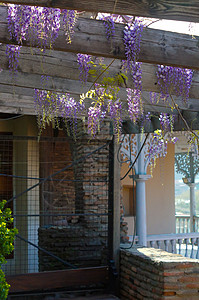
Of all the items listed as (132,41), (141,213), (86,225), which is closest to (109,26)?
(132,41)

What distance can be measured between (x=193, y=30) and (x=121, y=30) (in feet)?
1.57

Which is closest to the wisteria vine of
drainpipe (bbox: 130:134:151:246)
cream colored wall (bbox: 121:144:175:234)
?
drainpipe (bbox: 130:134:151:246)

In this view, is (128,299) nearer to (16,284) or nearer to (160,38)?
(16,284)

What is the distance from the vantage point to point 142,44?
2.39 m

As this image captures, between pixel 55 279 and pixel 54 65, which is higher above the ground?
pixel 54 65

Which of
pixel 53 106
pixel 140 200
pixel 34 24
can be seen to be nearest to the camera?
pixel 34 24

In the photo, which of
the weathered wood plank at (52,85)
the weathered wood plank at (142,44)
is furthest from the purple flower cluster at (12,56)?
the weathered wood plank at (142,44)

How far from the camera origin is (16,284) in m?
4.18

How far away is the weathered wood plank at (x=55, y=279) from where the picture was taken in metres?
4.20

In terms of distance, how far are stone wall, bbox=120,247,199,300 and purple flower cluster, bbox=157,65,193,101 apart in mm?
1442

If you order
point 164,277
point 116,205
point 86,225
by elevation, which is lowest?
point 164,277

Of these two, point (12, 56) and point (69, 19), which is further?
point (12, 56)

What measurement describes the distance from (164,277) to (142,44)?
2096mm

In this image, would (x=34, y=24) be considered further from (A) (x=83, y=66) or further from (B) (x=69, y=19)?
(A) (x=83, y=66)
